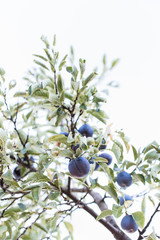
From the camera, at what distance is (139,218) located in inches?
39.2

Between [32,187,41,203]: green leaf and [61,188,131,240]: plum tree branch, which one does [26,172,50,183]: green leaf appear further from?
[61,188,131,240]: plum tree branch

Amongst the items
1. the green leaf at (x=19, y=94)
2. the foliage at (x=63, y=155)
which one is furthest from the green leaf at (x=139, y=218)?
the green leaf at (x=19, y=94)

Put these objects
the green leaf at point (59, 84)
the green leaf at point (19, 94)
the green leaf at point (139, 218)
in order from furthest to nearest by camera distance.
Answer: the green leaf at point (19, 94) → the green leaf at point (59, 84) → the green leaf at point (139, 218)

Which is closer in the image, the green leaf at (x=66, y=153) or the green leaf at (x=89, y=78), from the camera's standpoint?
the green leaf at (x=66, y=153)

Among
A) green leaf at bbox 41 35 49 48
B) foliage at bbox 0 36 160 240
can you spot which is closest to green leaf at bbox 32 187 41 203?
foliage at bbox 0 36 160 240

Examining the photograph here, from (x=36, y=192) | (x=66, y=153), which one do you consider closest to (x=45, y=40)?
(x=66, y=153)

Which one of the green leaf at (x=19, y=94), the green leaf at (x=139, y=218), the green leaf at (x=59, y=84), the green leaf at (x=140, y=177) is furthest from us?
the green leaf at (x=19, y=94)

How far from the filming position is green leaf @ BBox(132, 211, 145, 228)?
99 cm

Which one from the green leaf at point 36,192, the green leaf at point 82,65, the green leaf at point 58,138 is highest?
the green leaf at point 82,65

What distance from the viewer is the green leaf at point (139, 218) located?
3.25 feet

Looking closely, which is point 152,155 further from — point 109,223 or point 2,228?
point 2,228

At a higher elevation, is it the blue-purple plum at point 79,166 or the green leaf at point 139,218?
the blue-purple plum at point 79,166

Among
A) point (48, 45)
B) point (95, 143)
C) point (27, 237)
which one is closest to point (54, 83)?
point (48, 45)

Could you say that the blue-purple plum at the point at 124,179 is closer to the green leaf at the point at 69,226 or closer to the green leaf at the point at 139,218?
the green leaf at the point at 139,218
